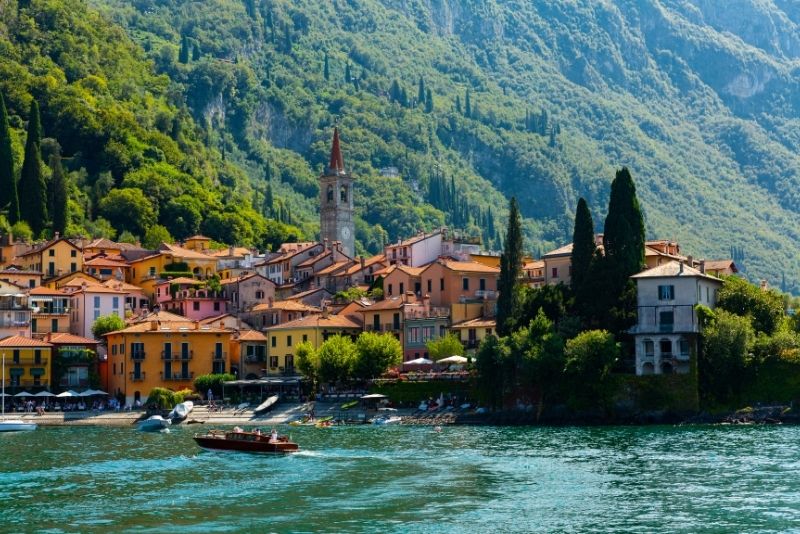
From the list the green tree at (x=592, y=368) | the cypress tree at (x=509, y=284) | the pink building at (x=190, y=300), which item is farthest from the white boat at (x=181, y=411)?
the green tree at (x=592, y=368)

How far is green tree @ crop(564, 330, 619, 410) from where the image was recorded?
10156cm

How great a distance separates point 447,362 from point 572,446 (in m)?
34.9

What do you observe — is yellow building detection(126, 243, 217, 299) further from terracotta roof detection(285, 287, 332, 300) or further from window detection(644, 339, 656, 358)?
window detection(644, 339, 656, 358)

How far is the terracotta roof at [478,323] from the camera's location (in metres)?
124

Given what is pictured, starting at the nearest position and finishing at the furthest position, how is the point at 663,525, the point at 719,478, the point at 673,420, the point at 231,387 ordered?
the point at 663,525 → the point at 719,478 → the point at 673,420 → the point at 231,387

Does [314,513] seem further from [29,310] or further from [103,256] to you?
[103,256]

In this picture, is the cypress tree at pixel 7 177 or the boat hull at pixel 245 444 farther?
the cypress tree at pixel 7 177

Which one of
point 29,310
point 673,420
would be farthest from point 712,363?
point 29,310

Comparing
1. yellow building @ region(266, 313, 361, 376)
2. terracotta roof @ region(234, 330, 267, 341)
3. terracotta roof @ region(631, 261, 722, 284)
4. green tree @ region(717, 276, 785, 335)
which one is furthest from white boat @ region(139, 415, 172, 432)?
green tree @ region(717, 276, 785, 335)

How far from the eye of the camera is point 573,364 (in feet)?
334

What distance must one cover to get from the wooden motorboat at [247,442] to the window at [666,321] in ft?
95.6

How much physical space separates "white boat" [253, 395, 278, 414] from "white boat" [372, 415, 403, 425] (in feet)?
40.2

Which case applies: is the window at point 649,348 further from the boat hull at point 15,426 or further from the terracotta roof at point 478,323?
the boat hull at point 15,426

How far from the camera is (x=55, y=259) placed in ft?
510
